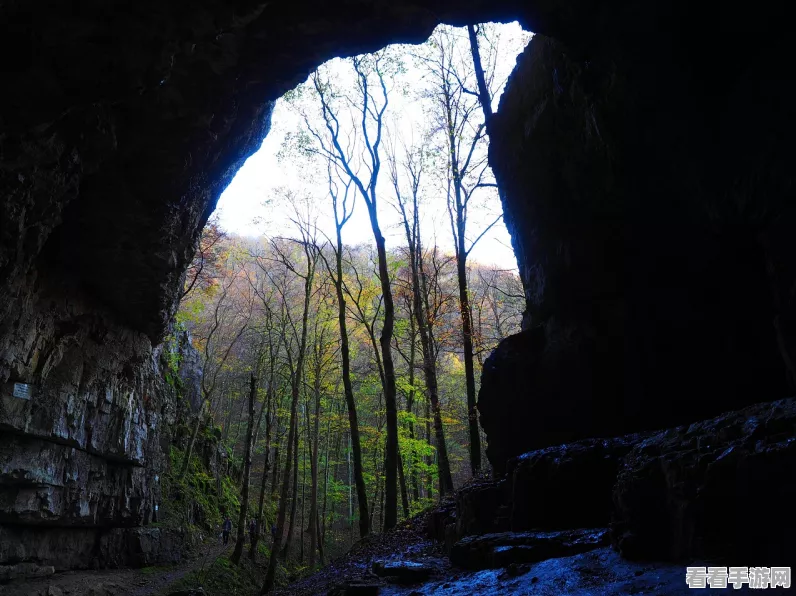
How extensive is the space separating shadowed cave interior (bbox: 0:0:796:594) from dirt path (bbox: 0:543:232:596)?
0.39m

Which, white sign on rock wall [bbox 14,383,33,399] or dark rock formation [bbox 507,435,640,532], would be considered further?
white sign on rock wall [bbox 14,383,33,399]

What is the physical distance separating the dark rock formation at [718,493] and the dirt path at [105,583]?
1047 cm

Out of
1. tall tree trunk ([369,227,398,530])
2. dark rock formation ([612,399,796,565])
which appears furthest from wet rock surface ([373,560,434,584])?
tall tree trunk ([369,227,398,530])

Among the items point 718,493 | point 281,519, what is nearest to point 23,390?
point 281,519

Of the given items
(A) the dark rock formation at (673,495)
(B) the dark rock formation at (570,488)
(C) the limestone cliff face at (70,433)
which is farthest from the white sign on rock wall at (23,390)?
(B) the dark rock formation at (570,488)

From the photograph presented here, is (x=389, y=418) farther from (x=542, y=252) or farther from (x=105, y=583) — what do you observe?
(x=105, y=583)

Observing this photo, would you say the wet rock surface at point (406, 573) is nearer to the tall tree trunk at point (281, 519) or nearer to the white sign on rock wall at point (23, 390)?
the white sign on rock wall at point (23, 390)

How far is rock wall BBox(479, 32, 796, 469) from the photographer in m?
6.52

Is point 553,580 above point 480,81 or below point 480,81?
below

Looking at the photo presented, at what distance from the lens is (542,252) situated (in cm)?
988

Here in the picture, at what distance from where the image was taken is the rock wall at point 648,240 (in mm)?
6520

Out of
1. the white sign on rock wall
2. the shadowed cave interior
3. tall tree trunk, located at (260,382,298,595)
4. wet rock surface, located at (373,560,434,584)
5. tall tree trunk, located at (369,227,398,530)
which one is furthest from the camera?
tall tree trunk, located at (260,382,298,595)

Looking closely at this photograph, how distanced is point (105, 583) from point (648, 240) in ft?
43.9

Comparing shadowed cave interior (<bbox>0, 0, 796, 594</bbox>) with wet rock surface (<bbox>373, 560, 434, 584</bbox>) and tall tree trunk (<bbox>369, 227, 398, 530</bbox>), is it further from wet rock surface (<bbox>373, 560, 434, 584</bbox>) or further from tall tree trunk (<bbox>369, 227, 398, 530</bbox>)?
tall tree trunk (<bbox>369, 227, 398, 530</bbox>)
